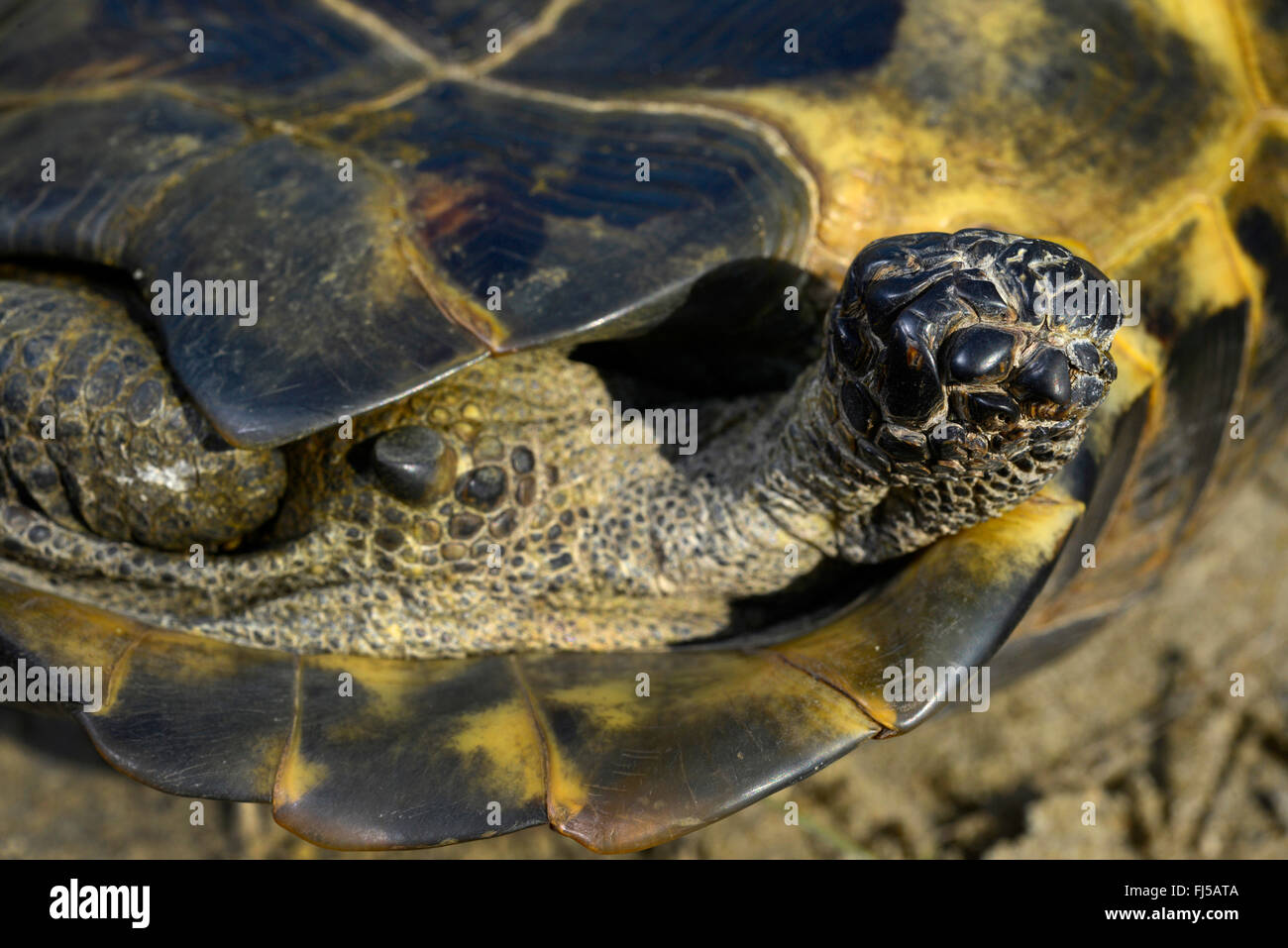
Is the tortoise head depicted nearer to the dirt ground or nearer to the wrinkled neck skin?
the wrinkled neck skin

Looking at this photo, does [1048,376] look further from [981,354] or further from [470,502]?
[470,502]

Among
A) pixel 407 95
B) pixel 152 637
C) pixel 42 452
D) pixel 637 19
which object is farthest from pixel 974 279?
pixel 42 452

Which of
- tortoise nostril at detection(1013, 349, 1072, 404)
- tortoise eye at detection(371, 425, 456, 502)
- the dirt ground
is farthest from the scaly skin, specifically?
the dirt ground

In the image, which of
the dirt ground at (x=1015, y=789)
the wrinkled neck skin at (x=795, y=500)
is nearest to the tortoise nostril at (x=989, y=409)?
the wrinkled neck skin at (x=795, y=500)

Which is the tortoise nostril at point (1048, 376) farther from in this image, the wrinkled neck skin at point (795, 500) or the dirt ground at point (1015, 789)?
the dirt ground at point (1015, 789)

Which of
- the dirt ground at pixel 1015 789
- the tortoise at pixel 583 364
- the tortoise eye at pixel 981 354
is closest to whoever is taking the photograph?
the tortoise eye at pixel 981 354

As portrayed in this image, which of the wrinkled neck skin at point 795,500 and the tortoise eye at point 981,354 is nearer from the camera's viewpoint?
the tortoise eye at point 981,354
